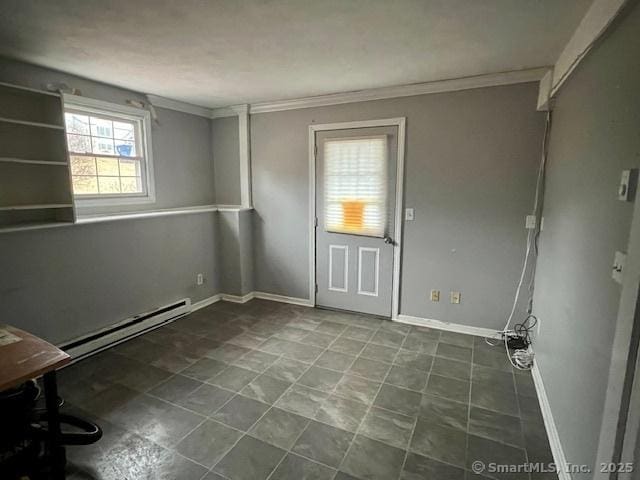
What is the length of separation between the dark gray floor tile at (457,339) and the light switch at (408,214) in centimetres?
123

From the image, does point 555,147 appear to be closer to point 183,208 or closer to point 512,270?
point 512,270

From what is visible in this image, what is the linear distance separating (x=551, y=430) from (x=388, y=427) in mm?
960

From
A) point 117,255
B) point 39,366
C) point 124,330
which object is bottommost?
point 124,330

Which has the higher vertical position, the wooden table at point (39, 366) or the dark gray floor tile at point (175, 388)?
the wooden table at point (39, 366)

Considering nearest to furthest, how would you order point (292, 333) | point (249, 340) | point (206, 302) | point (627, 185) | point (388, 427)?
point (627, 185) < point (388, 427) < point (249, 340) < point (292, 333) < point (206, 302)

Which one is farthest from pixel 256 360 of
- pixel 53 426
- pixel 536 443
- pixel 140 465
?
pixel 536 443

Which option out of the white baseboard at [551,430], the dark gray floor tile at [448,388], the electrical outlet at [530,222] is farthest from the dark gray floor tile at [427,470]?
the electrical outlet at [530,222]

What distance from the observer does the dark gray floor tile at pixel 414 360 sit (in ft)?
9.16

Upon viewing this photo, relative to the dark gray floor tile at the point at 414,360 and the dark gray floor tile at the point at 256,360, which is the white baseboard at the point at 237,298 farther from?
the dark gray floor tile at the point at 414,360

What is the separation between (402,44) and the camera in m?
2.29

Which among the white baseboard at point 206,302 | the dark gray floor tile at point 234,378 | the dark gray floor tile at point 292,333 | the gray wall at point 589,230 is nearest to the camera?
the gray wall at point 589,230

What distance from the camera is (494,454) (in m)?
1.87

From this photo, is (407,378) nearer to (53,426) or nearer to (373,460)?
(373,460)

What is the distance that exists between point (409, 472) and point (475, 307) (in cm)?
200
